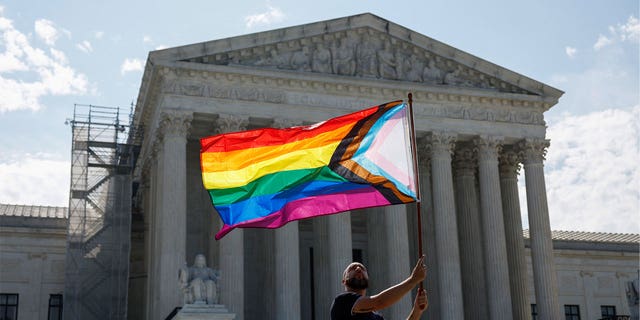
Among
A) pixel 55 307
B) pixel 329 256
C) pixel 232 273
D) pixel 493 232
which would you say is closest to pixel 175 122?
pixel 232 273

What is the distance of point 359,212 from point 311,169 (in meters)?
35.7

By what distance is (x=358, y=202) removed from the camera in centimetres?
1262

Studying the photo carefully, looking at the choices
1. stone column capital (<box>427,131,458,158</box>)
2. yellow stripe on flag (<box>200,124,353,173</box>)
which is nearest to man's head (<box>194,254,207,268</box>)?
stone column capital (<box>427,131,458,158</box>)

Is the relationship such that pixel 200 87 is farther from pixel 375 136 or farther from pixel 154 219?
pixel 375 136

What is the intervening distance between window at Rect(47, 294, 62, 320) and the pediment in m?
17.6

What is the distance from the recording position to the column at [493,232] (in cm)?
4331

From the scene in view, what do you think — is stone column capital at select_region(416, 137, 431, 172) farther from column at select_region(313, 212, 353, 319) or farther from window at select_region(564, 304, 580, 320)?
window at select_region(564, 304, 580, 320)

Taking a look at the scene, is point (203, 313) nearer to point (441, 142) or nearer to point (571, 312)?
point (441, 142)

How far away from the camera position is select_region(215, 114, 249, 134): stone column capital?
40344mm

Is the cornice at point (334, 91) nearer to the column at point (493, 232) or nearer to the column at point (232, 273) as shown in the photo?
the column at point (493, 232)

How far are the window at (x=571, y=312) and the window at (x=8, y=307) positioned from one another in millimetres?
34519

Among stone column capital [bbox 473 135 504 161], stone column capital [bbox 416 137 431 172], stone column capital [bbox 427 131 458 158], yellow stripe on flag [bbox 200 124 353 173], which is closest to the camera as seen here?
yellow stripe on flag [bbox 200 124 353 173]

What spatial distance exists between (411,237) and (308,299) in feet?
21.4

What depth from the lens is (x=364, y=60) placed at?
43938 millimetres
